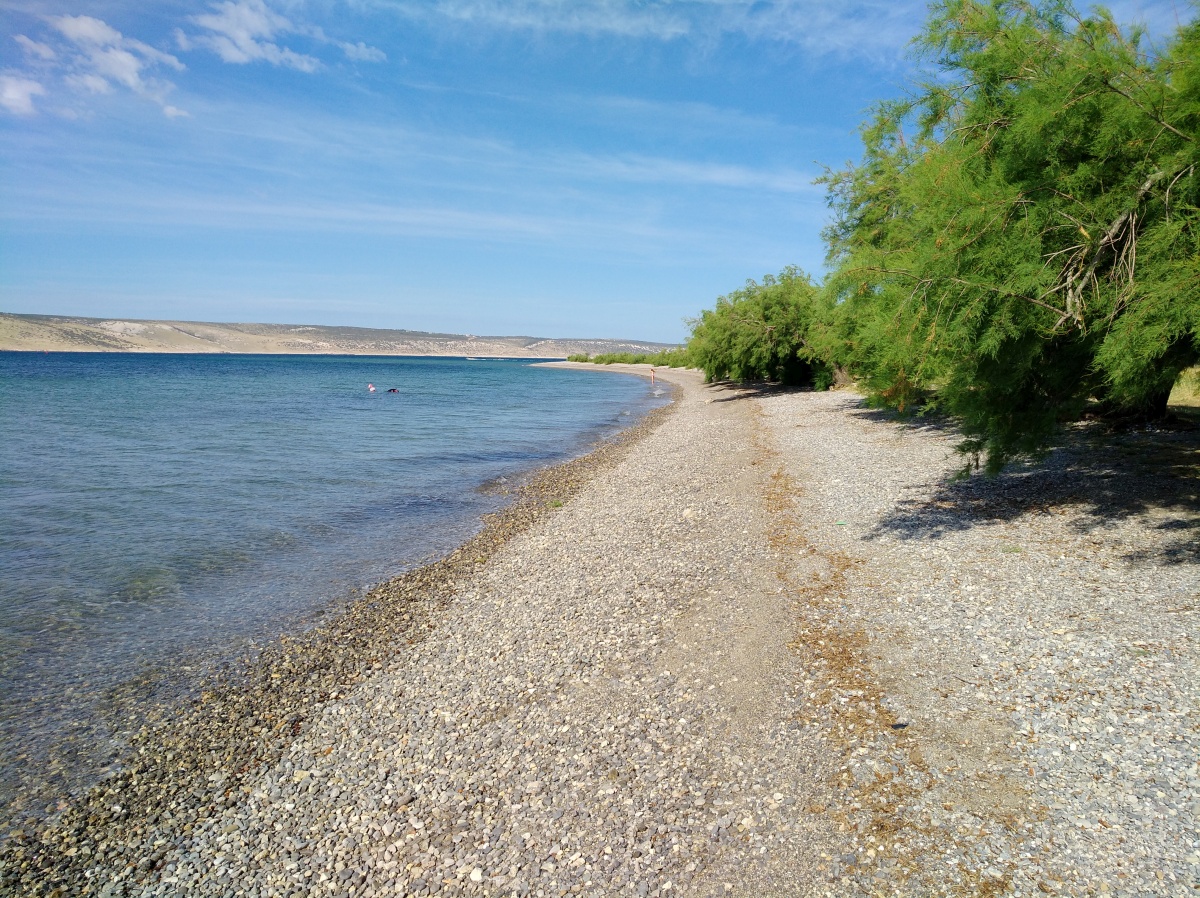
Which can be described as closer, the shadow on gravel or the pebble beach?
the pebble beach

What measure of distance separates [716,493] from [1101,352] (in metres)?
8.24

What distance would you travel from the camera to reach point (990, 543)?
917 centimetres

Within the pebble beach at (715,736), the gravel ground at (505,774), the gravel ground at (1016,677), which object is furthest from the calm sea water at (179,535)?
the gravel ground at (1016,677)

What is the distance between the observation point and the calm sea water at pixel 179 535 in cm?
694

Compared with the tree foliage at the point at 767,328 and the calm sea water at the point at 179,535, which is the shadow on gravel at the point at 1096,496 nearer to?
the calm sea water at the point at 179,535

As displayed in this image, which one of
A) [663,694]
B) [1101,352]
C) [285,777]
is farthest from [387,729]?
[1101,352]

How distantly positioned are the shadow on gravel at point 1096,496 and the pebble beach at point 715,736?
11 cm

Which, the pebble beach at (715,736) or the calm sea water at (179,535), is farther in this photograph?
the calm sea water at (179,535)

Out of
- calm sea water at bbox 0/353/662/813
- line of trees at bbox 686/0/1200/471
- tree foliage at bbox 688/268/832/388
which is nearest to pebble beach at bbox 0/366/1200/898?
calm sea water at bbox 0/353/662/813

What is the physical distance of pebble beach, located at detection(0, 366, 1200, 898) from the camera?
4.11 meters

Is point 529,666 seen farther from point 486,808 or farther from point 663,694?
point 486,808

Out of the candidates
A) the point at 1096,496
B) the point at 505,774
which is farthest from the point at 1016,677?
the point at 1096,496

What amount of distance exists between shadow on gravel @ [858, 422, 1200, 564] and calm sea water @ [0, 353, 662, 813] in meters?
8.36

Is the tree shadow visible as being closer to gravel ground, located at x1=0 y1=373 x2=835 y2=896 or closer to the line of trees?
the line of trees
